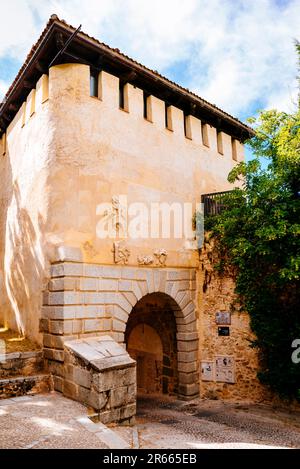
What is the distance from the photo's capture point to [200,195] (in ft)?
33.2

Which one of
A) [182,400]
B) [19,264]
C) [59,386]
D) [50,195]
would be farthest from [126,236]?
[182,400]

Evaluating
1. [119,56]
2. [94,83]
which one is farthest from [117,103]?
[119,56]

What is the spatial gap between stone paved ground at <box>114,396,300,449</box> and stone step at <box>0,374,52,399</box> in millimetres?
1747

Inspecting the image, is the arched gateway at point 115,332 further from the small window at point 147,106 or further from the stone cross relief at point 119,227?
the small window at point 147,106

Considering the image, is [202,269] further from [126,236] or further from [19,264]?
[19,264]

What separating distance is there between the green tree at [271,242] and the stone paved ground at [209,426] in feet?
2.61

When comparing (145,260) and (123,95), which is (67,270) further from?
(123,95)

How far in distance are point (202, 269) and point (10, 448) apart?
21.4 ft

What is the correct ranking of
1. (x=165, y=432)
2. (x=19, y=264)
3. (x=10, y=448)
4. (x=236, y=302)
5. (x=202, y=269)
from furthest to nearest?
(x=202, y=269) → (x=236, y=302) → (x=19, y=264) → (x=165, y=432) → (x=10, y=448)

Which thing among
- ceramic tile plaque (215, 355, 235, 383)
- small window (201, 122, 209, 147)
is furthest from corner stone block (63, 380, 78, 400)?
small window (201, 122, 209, 147)

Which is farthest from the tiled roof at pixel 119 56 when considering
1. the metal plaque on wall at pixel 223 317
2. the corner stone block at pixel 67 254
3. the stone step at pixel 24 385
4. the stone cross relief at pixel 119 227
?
the stone step at pixel 24 385

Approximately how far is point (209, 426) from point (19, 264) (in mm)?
5418

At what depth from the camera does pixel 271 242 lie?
8.05m

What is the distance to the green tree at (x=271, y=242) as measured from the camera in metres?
7.64
